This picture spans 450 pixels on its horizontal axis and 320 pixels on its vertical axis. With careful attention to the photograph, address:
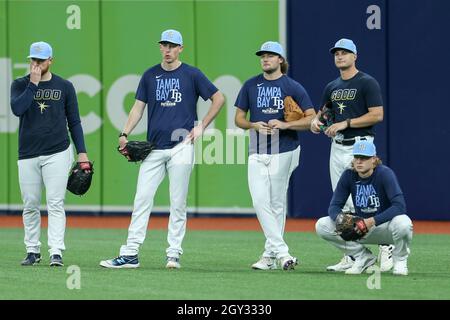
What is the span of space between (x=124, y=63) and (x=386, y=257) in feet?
27.5

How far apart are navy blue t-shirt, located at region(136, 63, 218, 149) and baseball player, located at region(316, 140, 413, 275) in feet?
5.39

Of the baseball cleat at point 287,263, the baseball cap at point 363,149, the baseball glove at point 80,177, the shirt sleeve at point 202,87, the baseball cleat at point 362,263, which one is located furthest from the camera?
the baseball glove at point 80,177

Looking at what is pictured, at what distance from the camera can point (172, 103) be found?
446 inches

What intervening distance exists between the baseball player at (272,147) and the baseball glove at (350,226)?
0.87m

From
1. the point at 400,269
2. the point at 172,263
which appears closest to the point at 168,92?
the point at 172,263

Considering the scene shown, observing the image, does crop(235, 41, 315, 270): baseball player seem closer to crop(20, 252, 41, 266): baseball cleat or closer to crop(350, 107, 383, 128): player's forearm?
crop(350, 107, 383, 128): player's forearm

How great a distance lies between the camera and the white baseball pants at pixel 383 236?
34.2 ft

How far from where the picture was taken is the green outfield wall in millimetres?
18344

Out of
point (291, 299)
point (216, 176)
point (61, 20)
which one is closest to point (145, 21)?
point (61, 20)

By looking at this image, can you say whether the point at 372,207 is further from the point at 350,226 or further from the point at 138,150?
the point at 138,150

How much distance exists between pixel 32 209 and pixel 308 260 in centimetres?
300

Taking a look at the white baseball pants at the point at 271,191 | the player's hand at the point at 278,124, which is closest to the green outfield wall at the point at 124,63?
the white baseball pants at the point at 271,191

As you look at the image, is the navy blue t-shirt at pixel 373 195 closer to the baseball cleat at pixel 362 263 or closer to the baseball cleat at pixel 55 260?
the baseball cleat at pixel 362 263
